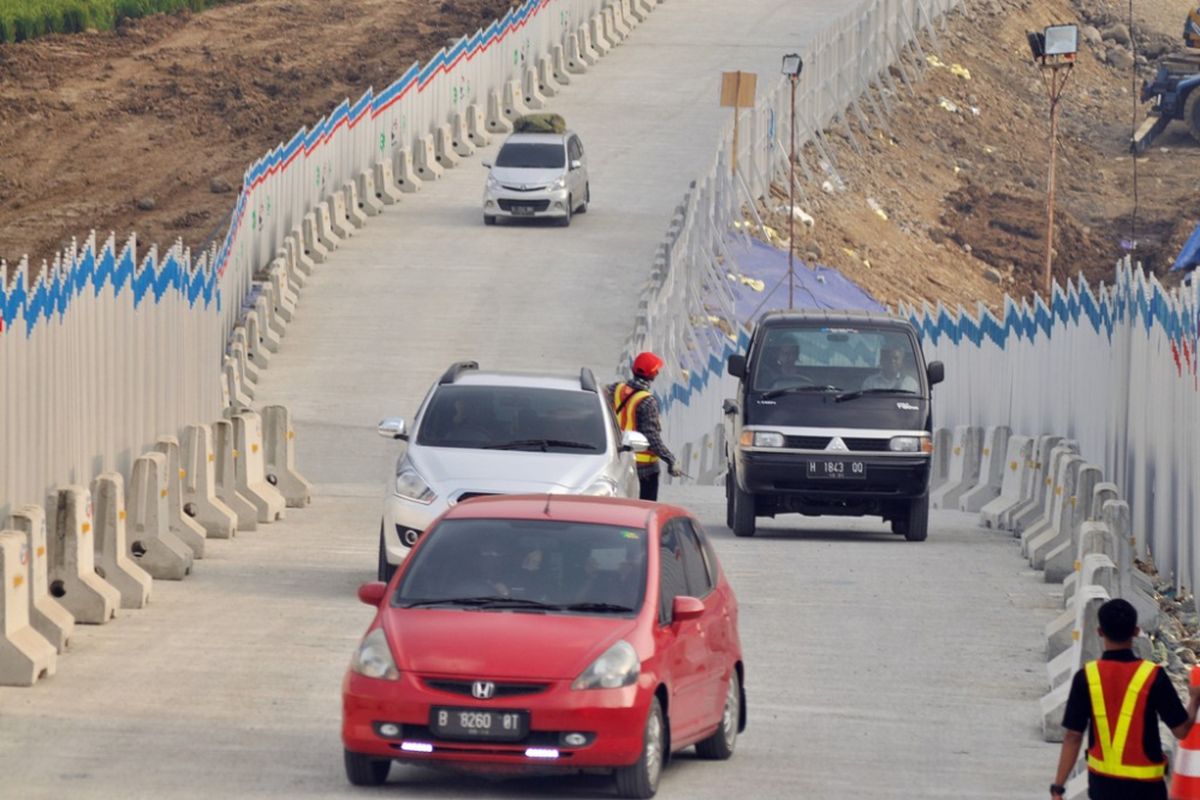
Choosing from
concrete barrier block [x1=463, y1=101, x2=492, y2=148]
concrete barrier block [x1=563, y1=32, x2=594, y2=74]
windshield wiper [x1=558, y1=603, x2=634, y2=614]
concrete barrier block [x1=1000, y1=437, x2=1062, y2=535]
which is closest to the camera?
windshield wiper [x1=558, y1=603, x2=634, y2=614]

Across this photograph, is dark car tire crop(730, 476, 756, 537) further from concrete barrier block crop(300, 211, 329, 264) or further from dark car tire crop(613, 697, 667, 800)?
concrete barrier block crop(300, 211, 329, 264)

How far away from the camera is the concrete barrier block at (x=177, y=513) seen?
19938 millimetres

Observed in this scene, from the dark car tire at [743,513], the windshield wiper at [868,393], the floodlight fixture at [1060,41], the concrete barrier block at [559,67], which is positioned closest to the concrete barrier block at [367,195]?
Answer: the floodlight fixture at [1060,41]

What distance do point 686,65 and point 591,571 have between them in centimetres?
5526

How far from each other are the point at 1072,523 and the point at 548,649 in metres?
9.63

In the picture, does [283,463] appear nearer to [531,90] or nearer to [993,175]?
[531,90]

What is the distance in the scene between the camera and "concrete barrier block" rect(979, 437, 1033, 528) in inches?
957

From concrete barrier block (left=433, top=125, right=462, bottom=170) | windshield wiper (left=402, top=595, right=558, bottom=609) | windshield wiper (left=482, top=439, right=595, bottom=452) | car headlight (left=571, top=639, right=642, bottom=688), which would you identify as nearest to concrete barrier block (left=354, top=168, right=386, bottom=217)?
concrete barrier block (left=433, top=125, right=462, bottom=170)

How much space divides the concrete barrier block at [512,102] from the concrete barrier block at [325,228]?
42.6ft

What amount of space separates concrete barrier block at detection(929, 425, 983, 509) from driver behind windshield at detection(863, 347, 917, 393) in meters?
4.82

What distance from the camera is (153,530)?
742 inches

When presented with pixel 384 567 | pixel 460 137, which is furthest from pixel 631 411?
pixel 460 137

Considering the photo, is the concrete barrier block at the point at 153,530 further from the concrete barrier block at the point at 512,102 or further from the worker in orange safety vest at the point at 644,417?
the concrete barrier block at the point at 512,102

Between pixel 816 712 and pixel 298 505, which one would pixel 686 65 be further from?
pixel 816 712
